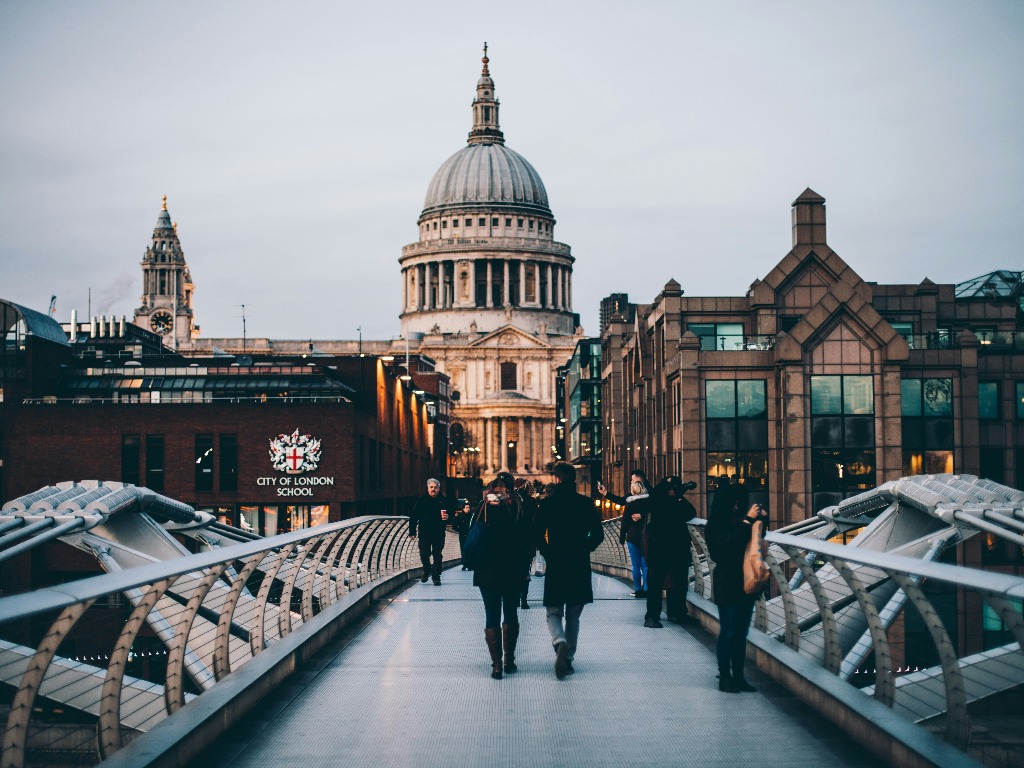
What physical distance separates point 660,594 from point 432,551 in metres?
7.60

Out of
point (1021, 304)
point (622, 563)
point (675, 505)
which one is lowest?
point (622, 563)

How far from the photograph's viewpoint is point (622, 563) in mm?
29219

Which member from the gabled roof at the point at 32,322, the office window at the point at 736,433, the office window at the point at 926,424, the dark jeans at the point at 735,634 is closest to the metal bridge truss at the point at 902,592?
the dark jeans at the point at 735,634

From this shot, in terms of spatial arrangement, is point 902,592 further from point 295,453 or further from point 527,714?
point 295,453

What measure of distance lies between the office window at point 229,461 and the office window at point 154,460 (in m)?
2.70

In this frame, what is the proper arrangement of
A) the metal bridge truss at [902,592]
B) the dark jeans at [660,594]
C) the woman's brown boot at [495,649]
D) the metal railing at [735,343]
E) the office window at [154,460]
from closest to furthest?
the metal bridge truss at [902,592] → the woman's brown boot at [495,649] → the dark jeans at [660,594] → the metal railing at [735,343] → the office window at [154,460]

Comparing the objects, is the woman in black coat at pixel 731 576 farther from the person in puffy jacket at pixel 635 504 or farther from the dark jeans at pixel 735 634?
the person in puffy jacket at pixel 635 504

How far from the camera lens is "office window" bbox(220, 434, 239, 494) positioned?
62500mm

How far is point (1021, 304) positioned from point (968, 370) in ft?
47.6

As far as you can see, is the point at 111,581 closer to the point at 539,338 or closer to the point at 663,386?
the point at 663,386

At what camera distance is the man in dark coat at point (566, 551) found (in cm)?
1266

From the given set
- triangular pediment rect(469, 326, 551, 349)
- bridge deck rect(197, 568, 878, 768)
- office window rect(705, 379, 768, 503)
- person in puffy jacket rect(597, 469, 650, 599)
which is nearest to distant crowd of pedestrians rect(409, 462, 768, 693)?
bridge deck rect(197, 568, 878, 768)

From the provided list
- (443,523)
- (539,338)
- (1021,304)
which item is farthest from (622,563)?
(539,338)

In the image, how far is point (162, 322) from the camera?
199 m
